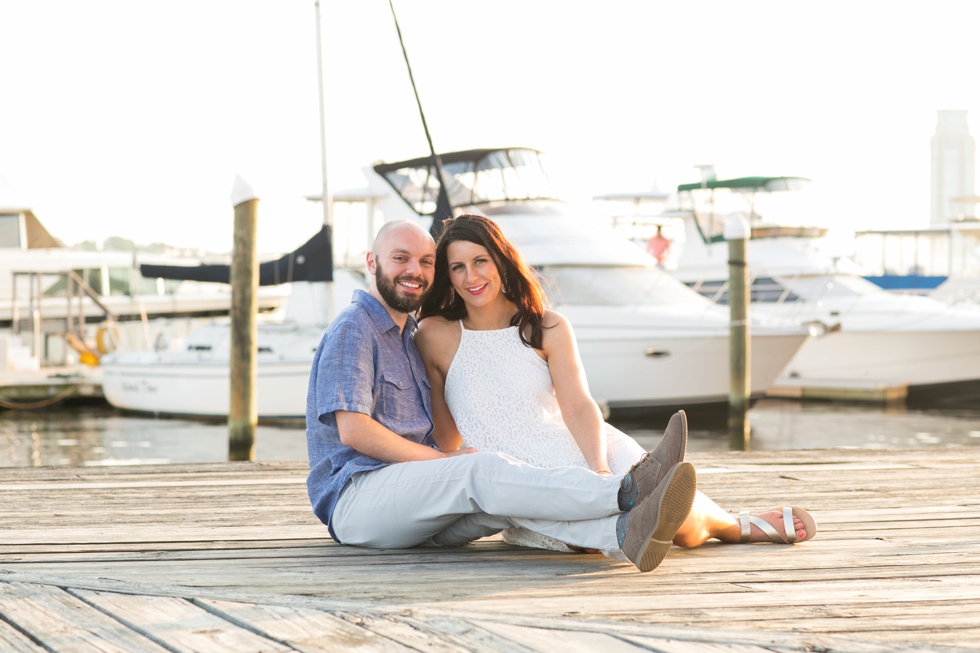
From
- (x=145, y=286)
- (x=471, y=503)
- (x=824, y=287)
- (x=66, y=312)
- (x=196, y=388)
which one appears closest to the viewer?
(x=471, y=503)

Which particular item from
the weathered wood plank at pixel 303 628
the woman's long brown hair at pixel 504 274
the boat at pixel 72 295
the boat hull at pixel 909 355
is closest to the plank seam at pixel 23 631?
the weathered wood plank at pixel 303 628

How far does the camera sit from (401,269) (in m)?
2.90

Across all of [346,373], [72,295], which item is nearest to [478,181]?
[346,373]

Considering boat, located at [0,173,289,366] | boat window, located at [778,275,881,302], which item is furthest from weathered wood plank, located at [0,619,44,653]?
boat, located at [0,173,289,366]

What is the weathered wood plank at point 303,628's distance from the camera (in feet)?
6.46

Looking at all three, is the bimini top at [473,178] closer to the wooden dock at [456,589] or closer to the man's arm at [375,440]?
the wooden dock at [456,589]

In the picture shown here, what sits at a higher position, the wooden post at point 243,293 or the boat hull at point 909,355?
the wooden post at point 243,293

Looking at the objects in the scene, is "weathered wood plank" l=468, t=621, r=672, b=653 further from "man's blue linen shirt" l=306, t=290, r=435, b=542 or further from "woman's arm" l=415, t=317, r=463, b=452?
"woman's arm" l=415, t=317, r=463, b=452

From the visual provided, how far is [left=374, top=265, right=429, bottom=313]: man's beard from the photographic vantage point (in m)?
2.90

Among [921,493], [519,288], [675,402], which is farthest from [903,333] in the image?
[519,288]

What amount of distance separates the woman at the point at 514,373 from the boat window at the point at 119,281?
23004 mm

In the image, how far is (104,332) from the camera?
19.4 metres

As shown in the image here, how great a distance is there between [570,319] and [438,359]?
10.0 meters

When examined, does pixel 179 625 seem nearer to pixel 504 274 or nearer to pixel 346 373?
pixel 346 373
